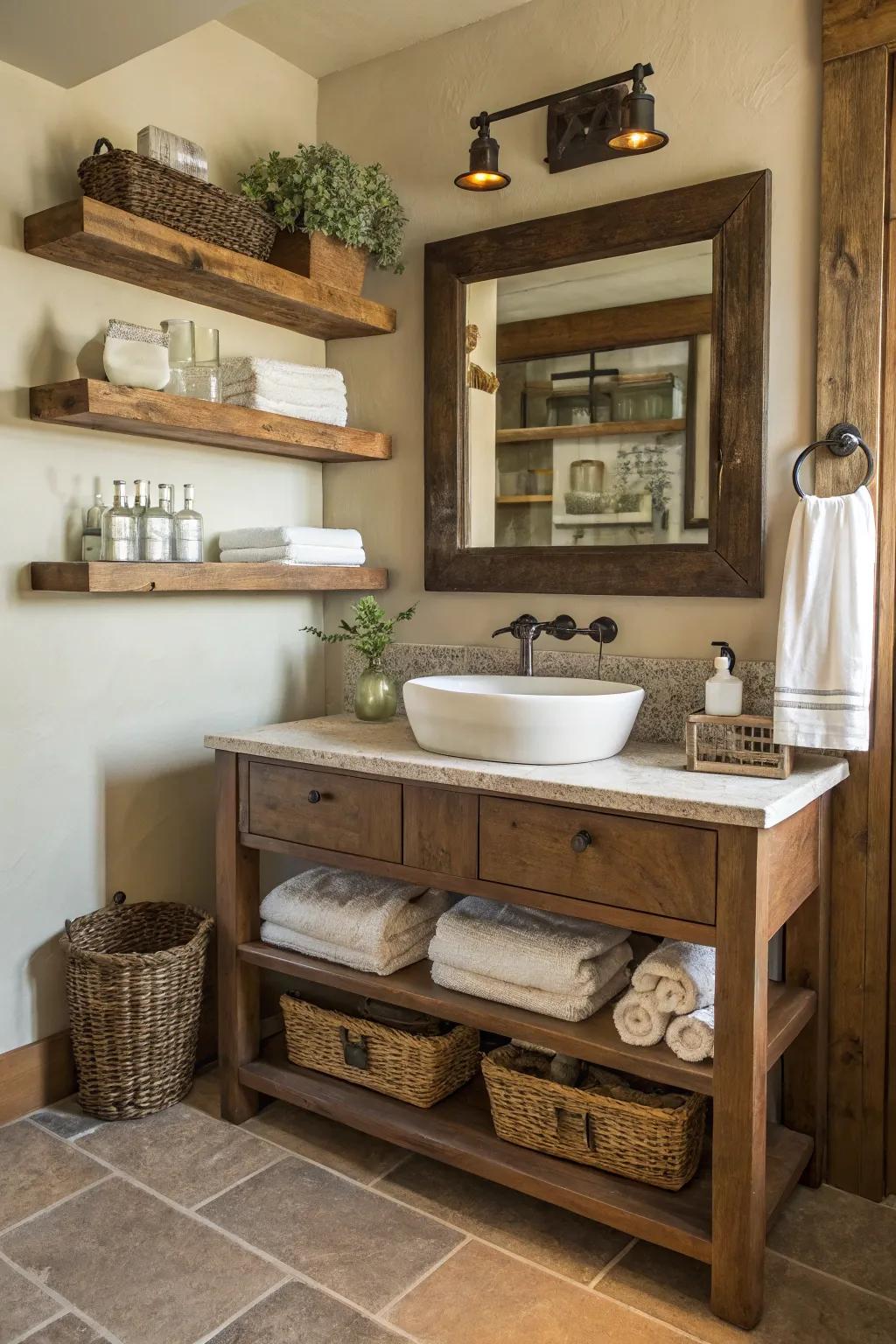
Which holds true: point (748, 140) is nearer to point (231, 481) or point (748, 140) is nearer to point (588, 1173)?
point (231, 481)

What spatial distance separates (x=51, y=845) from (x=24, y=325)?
1107 mm

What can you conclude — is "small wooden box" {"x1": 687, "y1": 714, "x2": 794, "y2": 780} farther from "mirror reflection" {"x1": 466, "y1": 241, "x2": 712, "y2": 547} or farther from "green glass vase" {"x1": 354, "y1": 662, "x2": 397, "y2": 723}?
"green glass vase" {"x1": 354, "y1": 662, "x2": 397, "y2": 723}

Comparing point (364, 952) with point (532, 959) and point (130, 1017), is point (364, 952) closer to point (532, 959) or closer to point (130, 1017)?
point (532, 959)

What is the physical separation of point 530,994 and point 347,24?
2.27 meters

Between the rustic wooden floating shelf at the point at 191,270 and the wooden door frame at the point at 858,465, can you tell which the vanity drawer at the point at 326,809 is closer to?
the wooden door frame at the point at 858,465

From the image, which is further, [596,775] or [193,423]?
[193,423]

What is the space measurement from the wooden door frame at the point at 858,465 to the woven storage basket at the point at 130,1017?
136 cm

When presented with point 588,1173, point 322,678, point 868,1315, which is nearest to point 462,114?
point 322,678

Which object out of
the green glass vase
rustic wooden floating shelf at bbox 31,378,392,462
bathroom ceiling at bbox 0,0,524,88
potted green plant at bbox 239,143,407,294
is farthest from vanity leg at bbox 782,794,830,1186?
bathroom ceiling at bbox 0,0,524,88

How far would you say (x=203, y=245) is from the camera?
7.19 feet

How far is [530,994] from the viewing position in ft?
6.14

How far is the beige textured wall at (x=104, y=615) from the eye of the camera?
7.02ft

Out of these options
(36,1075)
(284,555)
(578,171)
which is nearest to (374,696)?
(284,555)

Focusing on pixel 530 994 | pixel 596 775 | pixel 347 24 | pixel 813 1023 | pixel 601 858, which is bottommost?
pixel 813 1023
